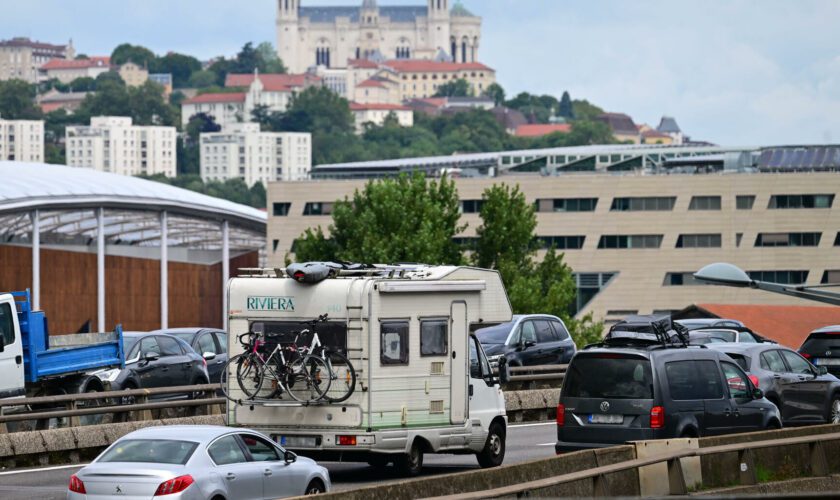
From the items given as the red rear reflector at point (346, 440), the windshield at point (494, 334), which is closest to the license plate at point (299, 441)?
the red rear reflector at point (346, 440)

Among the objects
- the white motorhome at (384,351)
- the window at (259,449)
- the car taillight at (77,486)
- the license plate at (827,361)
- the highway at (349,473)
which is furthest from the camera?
the license plate at (827,361)

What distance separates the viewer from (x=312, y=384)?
19.6 meters

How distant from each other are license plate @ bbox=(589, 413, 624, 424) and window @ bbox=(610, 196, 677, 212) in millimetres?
98786

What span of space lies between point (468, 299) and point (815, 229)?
99.3 m

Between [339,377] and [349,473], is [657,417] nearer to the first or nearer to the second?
[339,377]

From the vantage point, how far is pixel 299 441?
64.9 ft

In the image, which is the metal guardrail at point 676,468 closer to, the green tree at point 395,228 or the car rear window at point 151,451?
the car rear window at point 151,451

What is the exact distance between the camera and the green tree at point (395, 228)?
243ft

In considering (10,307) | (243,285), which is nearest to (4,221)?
(10,307)

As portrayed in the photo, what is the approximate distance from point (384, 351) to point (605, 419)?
8.88 ft

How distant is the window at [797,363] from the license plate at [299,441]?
8706mm

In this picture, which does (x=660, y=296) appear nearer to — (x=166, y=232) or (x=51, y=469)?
(x=166, y=232)

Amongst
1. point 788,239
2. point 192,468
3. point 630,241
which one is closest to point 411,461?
point 192,468

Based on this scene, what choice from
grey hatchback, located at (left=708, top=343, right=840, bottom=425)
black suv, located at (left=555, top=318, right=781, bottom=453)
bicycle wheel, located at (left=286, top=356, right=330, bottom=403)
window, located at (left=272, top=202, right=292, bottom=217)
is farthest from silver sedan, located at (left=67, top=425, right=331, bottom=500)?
window, located at (left=272, top=202, right=292, bottom=217)
